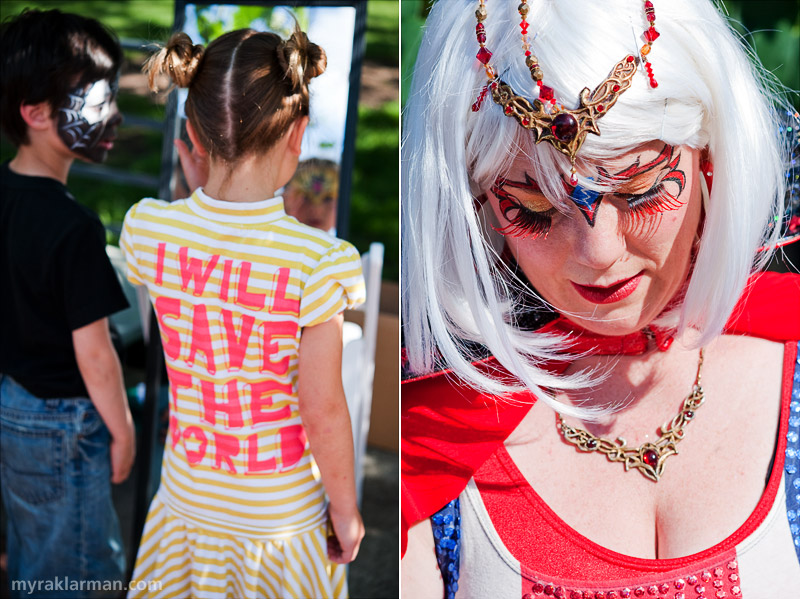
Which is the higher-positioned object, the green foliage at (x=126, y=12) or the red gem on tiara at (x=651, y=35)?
the green foliage at (x=126, y=12)

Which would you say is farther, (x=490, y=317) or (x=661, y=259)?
(x=490, y=317)

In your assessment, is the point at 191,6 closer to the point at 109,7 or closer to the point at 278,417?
the point at 278,417

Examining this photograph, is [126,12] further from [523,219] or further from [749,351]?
[749,351]

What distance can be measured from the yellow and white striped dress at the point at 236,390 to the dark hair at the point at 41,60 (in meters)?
0.57

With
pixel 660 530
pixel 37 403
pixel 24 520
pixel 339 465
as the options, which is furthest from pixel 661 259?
pixel 24 520

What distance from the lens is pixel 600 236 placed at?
1.06 m

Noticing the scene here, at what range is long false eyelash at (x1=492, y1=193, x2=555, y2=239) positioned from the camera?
1092 mm

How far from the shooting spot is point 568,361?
4.23ft

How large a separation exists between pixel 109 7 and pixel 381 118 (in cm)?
276

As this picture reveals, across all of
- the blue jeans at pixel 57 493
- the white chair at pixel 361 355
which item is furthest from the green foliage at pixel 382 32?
the blue jeans at pixel 57 493

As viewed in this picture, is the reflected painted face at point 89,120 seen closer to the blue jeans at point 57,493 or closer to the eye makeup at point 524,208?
the blue jeans at point 57,493

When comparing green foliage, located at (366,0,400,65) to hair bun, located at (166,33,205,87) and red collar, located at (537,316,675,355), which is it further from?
red collar, located at (537,316,675,355)

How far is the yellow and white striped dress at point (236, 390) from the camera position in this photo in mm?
1357

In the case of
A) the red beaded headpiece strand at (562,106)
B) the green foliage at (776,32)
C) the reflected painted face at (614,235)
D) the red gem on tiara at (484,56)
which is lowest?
the reflected painted face at (614,235)
